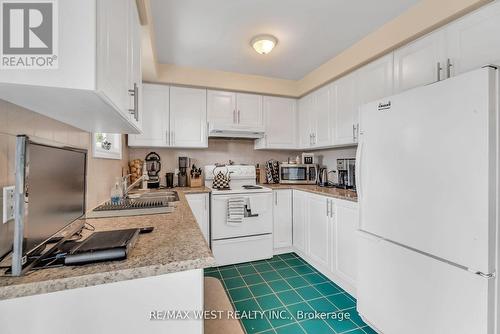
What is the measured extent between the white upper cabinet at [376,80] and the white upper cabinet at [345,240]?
3.40 feet

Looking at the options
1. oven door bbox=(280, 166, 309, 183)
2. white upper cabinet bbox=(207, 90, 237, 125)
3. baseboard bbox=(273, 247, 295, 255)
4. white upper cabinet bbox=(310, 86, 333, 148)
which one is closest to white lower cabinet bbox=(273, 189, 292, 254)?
baseboard bbox=(273, 247, 295, 255)

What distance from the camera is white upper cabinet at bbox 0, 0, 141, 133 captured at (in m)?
0.59

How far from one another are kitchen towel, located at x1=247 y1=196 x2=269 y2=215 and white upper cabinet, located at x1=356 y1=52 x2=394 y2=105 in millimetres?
1522

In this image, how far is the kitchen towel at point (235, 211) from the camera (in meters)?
2.58

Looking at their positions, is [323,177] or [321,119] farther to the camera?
[323,177]

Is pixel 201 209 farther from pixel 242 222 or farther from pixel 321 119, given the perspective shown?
pixel 321 119

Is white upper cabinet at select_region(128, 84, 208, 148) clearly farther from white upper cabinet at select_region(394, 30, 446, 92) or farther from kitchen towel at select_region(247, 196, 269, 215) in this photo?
white upper cabinet at select_region(394, 30, 446, 92)

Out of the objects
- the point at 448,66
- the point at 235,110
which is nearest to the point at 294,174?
the point at 235,110

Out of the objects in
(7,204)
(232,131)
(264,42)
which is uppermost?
(264,42)

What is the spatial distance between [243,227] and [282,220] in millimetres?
557

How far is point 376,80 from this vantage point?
2.04 m

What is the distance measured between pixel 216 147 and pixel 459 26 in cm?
270

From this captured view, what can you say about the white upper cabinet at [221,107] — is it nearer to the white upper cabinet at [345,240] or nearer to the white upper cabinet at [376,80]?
the white upper cabinet at [376,80]

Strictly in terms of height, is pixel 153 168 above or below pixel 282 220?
above
